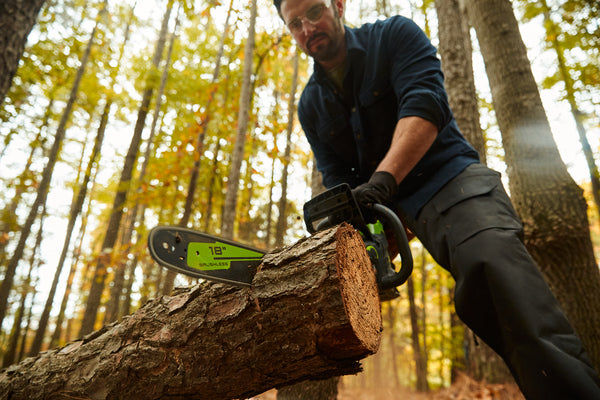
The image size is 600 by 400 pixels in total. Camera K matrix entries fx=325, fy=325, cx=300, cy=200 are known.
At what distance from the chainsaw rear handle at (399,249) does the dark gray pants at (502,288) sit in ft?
Answer: 1.00

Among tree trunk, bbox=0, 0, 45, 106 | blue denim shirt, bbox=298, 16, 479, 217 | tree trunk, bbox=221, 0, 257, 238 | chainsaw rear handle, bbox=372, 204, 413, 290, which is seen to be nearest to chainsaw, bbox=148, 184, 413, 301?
chainsaw rear handle, bbox=372, 204, 413, 290

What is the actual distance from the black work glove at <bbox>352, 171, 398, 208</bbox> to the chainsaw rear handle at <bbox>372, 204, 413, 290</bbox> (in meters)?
0.04

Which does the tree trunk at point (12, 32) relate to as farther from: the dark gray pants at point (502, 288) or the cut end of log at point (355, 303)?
the dark gray pants at point (502, 288)

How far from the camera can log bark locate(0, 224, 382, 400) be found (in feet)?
3.68

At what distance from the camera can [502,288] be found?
1271 mm

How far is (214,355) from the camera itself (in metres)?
1.24

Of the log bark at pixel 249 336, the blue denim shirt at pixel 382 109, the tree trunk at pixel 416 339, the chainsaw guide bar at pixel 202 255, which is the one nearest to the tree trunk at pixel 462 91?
the blue denim shirt at pixel 382 109

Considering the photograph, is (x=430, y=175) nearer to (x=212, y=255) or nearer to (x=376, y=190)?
(x=376, y=190)

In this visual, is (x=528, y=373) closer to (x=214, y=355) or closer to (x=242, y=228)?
(x=214, y=355)

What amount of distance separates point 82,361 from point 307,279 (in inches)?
45.8

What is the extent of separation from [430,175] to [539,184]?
5.73 ft

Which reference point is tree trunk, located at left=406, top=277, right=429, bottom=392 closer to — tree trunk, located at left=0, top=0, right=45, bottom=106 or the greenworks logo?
the greenworks logo

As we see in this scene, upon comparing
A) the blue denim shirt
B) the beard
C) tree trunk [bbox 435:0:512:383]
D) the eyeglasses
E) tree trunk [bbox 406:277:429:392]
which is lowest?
tree trunk [bbox 406:277:429:392]

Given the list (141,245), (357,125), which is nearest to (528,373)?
(357,125)
